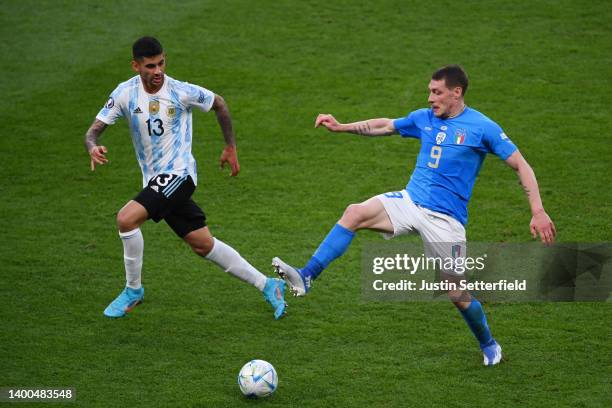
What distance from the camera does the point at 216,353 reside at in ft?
25.6

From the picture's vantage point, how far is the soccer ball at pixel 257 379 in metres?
6.88

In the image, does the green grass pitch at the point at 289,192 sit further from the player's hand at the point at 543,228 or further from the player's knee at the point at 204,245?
the player's hand at the point at 543,228

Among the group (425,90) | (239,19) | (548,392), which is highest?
(239,19)

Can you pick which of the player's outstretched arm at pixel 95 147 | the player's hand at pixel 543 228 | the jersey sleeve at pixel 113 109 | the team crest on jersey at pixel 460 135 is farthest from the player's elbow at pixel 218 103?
the player's hand at pixel 543 228

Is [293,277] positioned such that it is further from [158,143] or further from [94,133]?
[94,133]

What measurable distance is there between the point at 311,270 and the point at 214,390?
1.14m

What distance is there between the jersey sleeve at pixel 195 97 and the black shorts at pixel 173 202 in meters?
0.63

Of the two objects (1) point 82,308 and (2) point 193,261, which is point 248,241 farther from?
(1) point 82,308

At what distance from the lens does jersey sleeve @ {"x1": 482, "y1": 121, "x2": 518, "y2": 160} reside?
23.6 ft

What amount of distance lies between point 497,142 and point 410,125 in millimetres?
755

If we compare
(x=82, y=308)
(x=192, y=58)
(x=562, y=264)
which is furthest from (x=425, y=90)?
(x=82, y=308)

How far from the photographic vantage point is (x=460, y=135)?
288 inches

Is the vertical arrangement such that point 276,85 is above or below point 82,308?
above

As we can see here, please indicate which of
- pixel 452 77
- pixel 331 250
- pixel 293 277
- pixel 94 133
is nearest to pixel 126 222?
pixel 94 133
